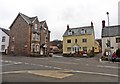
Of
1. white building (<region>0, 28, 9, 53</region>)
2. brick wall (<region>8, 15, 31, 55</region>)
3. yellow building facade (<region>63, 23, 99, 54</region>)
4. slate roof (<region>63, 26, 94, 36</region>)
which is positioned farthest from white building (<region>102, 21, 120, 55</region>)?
white building (<region>0, 28, 9, 53</region>)

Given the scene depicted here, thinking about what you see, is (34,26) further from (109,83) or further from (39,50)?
(109,83)

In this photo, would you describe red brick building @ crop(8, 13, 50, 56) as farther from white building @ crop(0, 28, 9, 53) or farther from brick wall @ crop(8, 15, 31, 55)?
white building @ crop(0, 28, 9, 53)

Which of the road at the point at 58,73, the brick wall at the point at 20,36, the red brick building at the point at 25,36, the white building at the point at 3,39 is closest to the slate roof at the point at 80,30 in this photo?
the red brick building at the point at 25,36

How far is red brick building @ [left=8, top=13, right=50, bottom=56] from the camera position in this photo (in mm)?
45781

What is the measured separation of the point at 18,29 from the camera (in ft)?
156

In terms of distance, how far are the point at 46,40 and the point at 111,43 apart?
18.9 metres

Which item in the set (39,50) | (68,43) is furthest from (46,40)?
(68,43)

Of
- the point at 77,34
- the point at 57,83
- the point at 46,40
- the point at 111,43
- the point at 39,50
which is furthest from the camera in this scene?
the point at 77,34

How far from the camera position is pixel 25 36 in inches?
1816

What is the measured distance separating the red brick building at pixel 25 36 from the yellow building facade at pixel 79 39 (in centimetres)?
1142

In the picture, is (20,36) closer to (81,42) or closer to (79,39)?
(79,39)

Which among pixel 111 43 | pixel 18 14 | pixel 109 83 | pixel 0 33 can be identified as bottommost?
pixel 109 83

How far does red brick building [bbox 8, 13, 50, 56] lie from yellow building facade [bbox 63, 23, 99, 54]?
11.4 metres

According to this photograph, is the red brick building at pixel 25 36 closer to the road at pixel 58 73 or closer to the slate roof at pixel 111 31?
the slate roof at pixel 111 31
